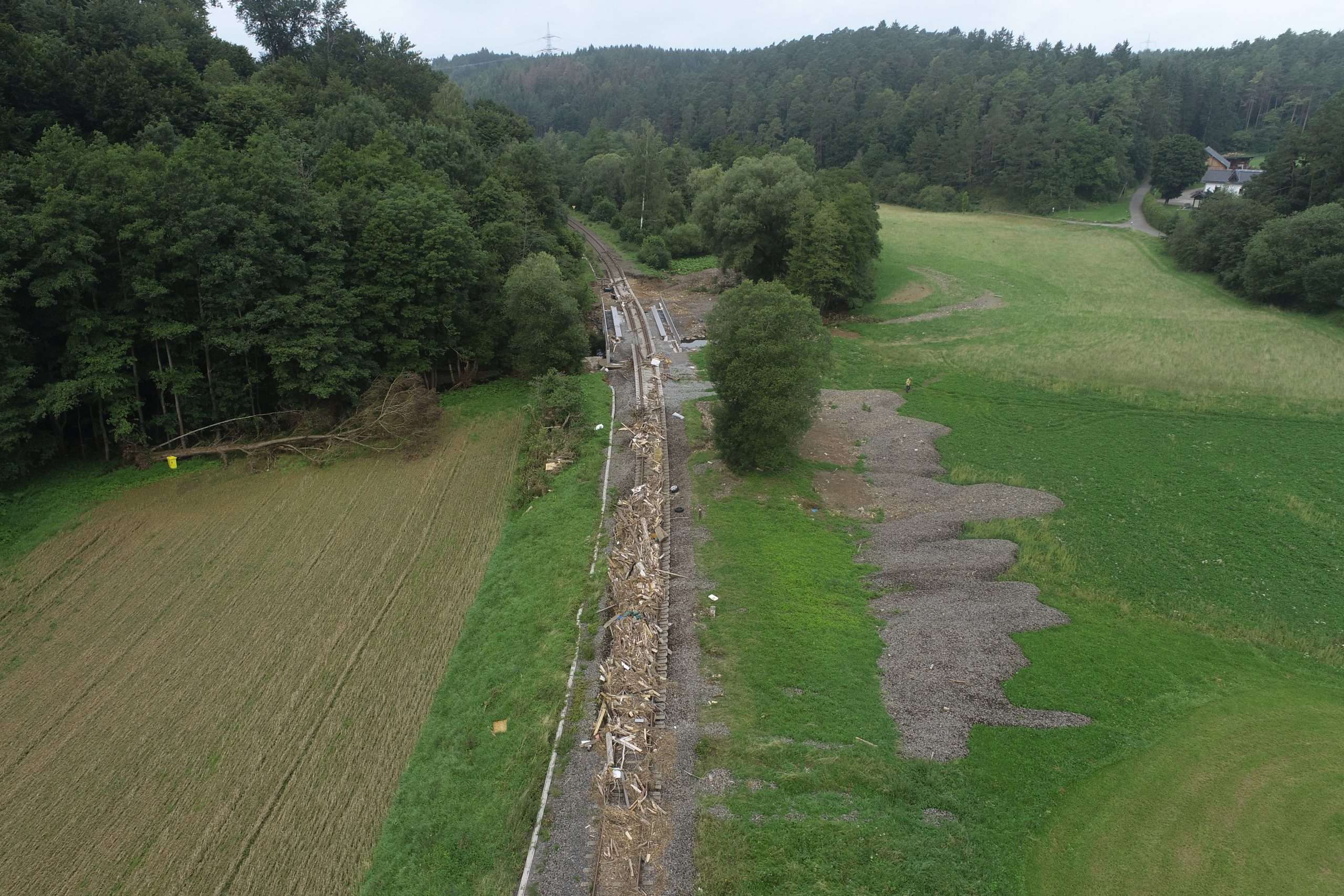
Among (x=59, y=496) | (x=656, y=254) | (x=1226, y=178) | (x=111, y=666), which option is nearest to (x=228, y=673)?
(x=111, y=666)

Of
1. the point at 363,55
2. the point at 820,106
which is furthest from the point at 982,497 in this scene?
the point at 820,106

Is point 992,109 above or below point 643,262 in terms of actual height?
above

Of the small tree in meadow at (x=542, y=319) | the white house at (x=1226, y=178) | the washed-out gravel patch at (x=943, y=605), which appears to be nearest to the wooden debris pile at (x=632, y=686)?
the washed-out gravel patch at (x=943, y=605)

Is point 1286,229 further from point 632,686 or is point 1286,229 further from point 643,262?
point 632,686

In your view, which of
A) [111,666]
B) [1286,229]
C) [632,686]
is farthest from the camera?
[1286,229]

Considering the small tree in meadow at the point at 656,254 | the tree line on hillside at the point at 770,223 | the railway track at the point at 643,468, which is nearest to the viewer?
the railway track at the point at 643,468

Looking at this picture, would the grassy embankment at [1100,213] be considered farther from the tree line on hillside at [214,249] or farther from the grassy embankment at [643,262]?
the tree line on hillside at [214,249]

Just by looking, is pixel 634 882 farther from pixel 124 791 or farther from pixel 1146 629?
pixel 1146 629
